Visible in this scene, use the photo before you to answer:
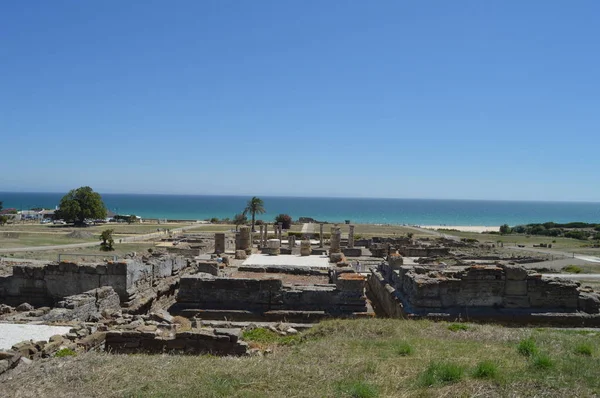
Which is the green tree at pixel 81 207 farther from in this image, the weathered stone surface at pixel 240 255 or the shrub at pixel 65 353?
the shrub at pixel 65 353

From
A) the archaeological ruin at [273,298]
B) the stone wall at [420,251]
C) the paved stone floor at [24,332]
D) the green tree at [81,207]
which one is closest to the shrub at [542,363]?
the archaeological ruin at [273,298]

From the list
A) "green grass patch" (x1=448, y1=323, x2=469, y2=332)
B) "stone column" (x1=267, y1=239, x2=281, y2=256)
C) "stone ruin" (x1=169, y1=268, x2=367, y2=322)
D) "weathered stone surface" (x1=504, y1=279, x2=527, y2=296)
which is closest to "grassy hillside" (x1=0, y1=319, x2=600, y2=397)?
"green grass patch" (x1=448, y1=323, x2=469, y2=332)

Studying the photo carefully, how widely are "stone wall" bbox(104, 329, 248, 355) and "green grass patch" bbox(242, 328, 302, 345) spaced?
0.96 metres

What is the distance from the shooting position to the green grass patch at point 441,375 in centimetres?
679

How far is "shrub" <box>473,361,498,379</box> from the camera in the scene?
6.95 m

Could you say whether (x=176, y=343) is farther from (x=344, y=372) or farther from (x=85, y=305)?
(x=85, y=305)

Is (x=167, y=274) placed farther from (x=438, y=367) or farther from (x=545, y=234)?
(x=545, y=234)

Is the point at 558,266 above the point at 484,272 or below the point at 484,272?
below

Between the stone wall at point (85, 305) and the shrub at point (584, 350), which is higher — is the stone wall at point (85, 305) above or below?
below

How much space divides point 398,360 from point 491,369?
150cm

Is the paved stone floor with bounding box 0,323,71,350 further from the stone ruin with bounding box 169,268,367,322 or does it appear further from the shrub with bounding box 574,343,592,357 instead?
the shrub with bounding box 574,343,592,357

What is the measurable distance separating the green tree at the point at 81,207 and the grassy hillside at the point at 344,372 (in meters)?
72.1

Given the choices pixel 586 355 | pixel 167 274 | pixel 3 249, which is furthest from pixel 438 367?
pixel 3 249

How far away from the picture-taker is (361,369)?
24.4 feet
